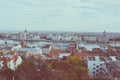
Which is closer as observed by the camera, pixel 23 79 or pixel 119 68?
pixel 23 79

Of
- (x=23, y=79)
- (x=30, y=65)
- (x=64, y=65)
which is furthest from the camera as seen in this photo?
(x=64, y=65)

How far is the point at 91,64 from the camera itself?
39.2 ft

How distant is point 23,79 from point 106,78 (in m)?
3.21

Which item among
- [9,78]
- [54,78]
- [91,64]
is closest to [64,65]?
[91,64]

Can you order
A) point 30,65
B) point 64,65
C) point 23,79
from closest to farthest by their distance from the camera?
point 23,79, point 30,65, point 64,65

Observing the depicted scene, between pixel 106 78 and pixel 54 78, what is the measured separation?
216 cm

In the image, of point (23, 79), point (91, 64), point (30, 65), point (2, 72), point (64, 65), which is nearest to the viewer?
point (23, 79)

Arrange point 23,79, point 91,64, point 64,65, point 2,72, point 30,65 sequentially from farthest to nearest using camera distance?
point 91,64 → point 64,65 → point 30,65 → point 2,72 → point 23,79

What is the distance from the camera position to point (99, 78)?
34.6ft

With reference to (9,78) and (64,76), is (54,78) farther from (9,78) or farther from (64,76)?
(9,78)

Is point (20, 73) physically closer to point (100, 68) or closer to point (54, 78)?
point (54, 78)

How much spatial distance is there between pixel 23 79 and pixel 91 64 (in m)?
4.29

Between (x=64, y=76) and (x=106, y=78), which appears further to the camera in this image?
(x=106, y=78)

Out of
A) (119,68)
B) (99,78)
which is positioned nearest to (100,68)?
(99,78)
